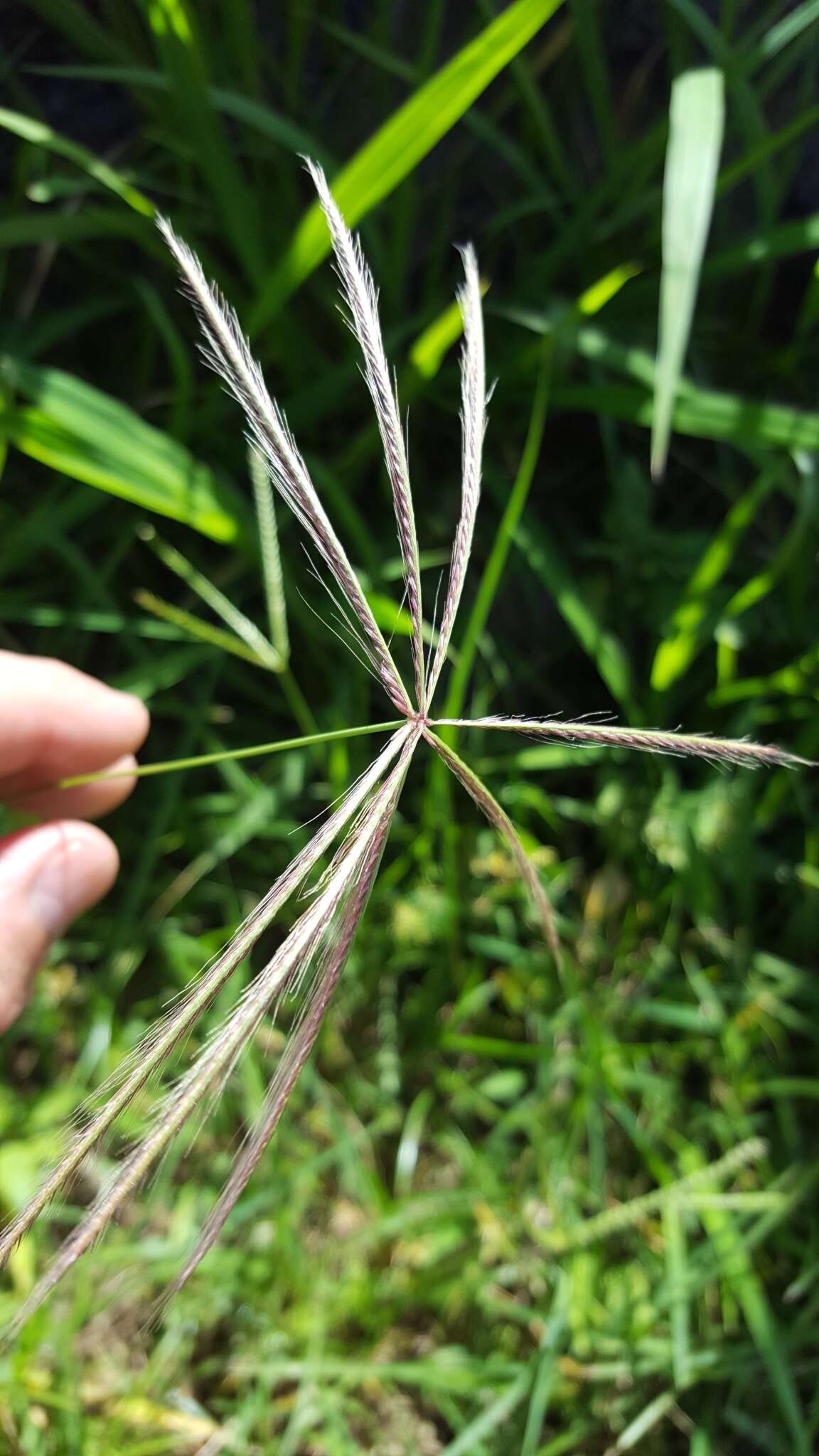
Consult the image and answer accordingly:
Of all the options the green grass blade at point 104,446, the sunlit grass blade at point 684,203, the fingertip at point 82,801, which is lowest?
the fingertip at point 82,801

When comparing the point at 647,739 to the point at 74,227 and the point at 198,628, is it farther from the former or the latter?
the point at 74,227

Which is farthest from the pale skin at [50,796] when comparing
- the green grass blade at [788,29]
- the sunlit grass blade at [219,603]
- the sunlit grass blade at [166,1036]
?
the green grass blade at [788,29]

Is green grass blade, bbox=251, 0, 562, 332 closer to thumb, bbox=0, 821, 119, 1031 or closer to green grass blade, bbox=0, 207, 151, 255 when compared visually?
green grass blade, bbox=0, 207, 151, 255

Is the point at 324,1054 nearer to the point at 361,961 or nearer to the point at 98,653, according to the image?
the point at 361,961

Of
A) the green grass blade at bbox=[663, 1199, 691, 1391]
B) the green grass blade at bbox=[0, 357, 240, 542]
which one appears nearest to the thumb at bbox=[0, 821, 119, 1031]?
the green grass blade at bbox=[0, 357, 240, 542]

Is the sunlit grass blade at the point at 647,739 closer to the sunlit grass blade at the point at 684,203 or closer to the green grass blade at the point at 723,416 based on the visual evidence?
the sunlit grass blade at the point at 684,203

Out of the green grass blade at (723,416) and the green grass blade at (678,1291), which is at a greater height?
the green grass blade at (723,416)
